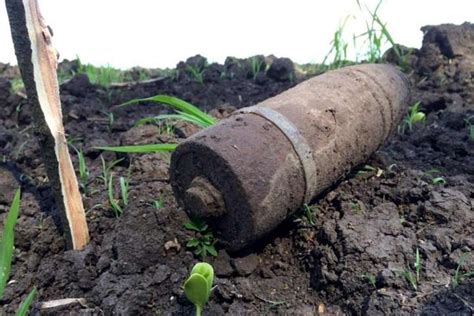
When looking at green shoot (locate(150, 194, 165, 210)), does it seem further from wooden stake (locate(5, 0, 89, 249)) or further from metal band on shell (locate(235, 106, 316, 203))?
metal band on shell (locate(235, 106, 316, 203))

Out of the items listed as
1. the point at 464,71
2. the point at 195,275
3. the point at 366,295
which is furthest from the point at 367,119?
the point at 464,71

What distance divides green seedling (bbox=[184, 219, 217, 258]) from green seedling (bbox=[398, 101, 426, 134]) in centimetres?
146

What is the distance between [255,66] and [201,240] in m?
2.34

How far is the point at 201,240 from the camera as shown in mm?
2330

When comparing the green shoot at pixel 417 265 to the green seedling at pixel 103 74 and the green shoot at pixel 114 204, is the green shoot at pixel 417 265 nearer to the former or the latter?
the green shoot at pixel 114 204

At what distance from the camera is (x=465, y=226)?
2.39m

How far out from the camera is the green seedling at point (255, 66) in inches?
169

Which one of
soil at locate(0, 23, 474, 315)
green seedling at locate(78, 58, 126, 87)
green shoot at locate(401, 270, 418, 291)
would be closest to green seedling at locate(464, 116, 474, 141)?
soil at locate(0, 23, 474, 315)

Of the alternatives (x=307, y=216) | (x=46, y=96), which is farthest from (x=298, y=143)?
(x=46, y=96)

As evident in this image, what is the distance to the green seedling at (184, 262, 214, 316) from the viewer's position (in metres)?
1.89

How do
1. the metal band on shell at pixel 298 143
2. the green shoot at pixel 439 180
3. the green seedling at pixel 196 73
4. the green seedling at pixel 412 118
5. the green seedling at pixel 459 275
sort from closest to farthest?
the green seedling at pixel 459 275
the metal band on shell at pixel 298 143
the green shoot at pixel 439 180
the green seedling at pixel 412 118
the green seedling at pixel 196 73

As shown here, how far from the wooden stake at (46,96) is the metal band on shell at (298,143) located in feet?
2.39

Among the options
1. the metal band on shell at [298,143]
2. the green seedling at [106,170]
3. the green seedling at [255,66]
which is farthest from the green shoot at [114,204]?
the green seedling at [255,66]

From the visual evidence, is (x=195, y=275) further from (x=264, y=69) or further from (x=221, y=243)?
(x=264, y=69)
